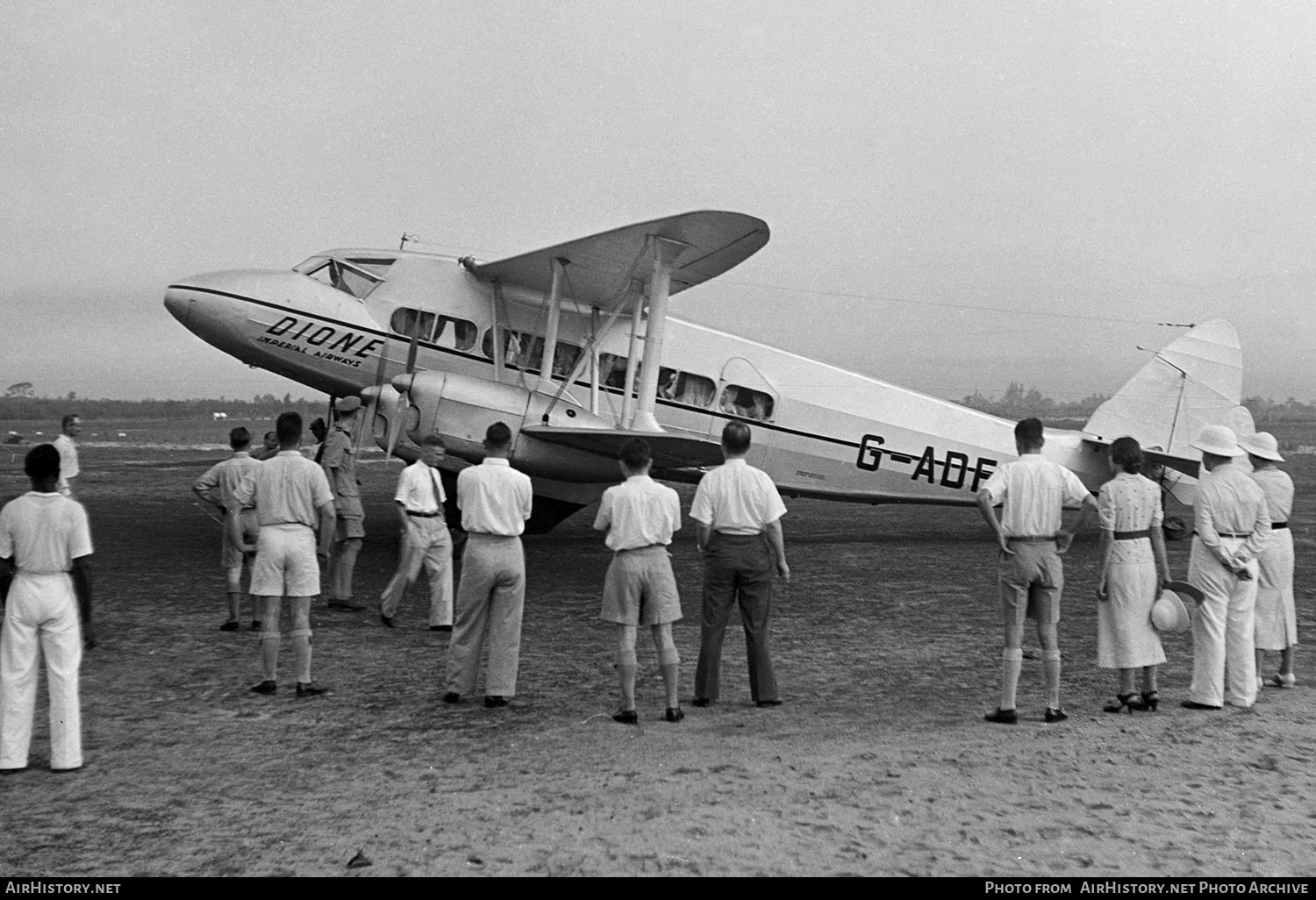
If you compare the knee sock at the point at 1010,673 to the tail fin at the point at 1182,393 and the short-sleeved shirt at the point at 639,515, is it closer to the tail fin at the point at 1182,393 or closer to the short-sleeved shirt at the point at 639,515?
the short-sleeved shirt at the point at 639,515

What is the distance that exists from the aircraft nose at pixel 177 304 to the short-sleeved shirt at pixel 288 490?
27.5 feet

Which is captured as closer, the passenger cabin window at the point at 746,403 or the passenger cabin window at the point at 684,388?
the passenger cabin window at the point at 684,388

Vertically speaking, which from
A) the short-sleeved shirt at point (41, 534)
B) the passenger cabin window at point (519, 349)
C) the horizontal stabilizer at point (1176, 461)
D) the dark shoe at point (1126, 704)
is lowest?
the dark shoe at point (1126, 704)

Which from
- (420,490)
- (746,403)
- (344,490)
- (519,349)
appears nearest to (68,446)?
(344,490)

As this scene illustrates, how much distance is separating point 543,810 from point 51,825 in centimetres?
230

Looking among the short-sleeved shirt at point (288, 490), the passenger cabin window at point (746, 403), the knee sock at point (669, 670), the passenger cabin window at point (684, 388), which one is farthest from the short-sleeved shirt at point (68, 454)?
the passenger cabin window at point (746, 403)

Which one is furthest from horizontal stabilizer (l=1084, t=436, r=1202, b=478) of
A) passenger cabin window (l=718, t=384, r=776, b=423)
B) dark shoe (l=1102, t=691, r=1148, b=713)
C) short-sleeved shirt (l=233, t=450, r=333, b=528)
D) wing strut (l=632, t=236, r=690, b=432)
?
short-sleeved shirt (l=233, t=450, r=333, b=528)

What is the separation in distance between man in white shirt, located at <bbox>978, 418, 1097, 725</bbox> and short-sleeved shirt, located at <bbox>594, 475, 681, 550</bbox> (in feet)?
7.00

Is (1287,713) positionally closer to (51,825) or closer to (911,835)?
(911,835)

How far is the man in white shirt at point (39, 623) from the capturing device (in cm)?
552

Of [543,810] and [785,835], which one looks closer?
[785,835]

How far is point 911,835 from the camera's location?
4.71 m
